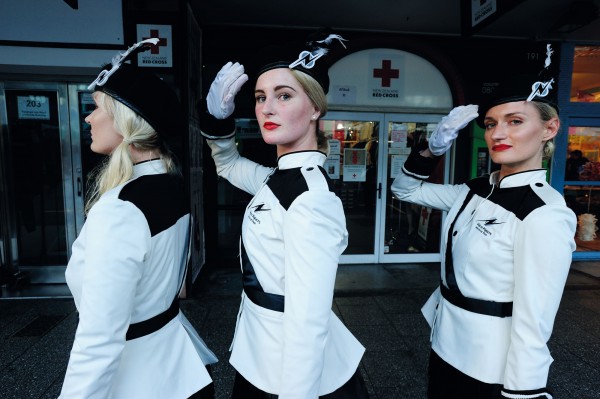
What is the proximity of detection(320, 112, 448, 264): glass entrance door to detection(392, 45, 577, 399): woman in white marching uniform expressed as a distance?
3530mm

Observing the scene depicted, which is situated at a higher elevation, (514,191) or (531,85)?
(531,85)

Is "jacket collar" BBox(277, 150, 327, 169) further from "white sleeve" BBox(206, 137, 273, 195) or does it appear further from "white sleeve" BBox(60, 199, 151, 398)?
"white sleeve" BBox(60, 199, 151, 398)

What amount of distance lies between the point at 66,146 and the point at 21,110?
24.5 inches

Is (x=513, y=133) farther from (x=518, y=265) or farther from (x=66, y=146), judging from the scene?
(x=66, y=146)

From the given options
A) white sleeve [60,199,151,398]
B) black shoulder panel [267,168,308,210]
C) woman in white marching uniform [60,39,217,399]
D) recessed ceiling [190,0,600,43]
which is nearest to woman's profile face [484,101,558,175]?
black shoulder panel [267,168,308,210]

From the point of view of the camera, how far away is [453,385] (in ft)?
4.99

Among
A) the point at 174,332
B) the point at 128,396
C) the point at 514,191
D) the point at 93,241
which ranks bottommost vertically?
the point at 128,396

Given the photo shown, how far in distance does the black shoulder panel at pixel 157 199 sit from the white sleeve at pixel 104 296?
0.17ft

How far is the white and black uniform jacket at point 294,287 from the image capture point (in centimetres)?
104

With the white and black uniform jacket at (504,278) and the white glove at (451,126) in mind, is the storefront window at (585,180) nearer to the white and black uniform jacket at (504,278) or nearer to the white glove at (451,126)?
the white glove at (451,126)

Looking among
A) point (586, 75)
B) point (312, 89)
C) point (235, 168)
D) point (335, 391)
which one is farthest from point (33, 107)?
point (586, 75)

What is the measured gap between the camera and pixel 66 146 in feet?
14.2

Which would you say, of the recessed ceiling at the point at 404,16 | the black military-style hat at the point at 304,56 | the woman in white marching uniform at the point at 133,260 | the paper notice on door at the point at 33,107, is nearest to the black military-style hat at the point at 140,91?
the woman in white marching uniform at the point at 133,260

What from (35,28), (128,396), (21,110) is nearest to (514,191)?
(128,396)
